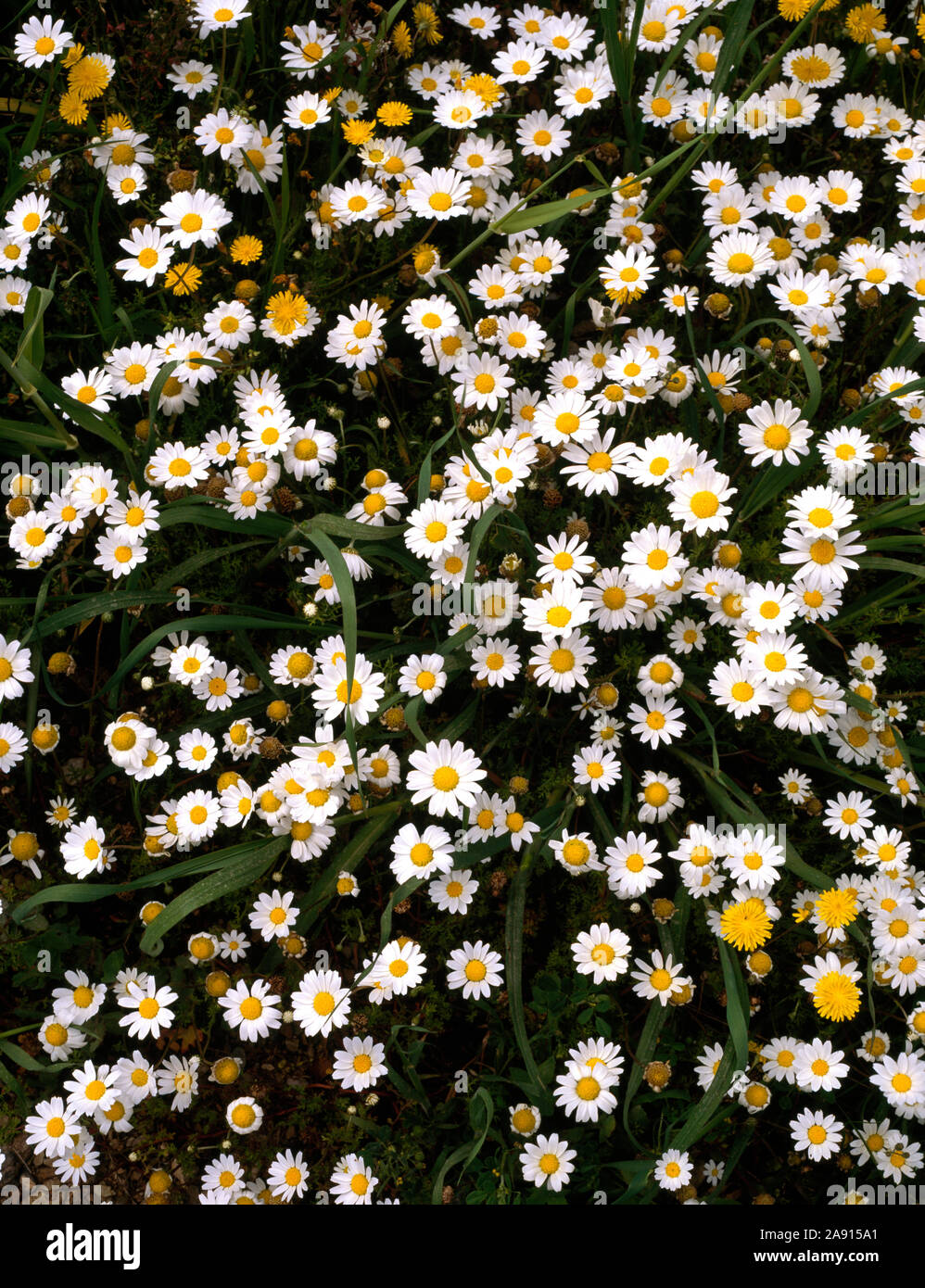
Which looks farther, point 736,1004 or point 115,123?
point 115,123

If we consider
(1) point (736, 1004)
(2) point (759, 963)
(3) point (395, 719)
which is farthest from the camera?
(3) point (395, 719)

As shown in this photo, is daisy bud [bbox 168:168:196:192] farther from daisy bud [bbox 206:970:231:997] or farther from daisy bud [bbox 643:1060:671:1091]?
daisy bud [bbox 643:1060:671:1091]

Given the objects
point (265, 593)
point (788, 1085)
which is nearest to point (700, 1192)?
point (788, 1085)
